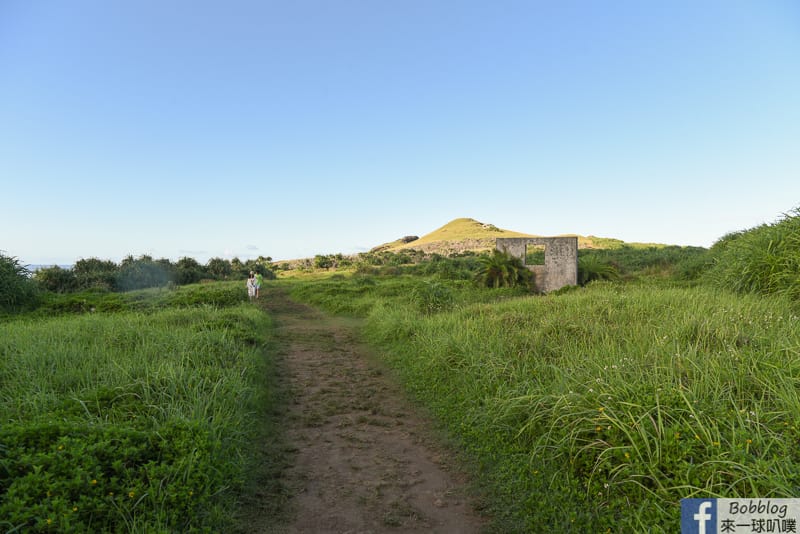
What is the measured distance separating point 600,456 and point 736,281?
832 cm

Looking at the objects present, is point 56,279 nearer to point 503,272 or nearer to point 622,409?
point 503,272

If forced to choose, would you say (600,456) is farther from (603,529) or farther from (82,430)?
(82,430)

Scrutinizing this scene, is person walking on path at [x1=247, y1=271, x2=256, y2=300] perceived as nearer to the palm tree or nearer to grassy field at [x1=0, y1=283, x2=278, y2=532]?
the palm tree

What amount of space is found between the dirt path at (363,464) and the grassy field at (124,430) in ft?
1.77

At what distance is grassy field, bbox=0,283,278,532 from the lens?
2611 millimetres

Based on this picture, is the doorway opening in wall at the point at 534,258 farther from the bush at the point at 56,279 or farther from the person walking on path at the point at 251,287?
the bush at the point at 56,279

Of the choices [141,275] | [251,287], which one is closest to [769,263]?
[251,287]

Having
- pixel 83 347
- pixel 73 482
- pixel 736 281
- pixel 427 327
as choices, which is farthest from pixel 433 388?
pixel 736 281

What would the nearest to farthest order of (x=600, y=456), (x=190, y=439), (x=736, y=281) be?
(x=600, y=456), (x=190, y=439), (x=736, y=281)

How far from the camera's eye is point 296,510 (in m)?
3.35

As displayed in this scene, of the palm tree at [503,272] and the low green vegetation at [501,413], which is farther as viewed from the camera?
the palm tree at [503,272]

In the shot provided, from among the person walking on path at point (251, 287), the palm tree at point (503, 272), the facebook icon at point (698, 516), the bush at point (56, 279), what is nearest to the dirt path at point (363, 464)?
the facebook icon at point (698, 516)

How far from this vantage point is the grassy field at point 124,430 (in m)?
2.61

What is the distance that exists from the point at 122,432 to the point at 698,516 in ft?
12.6
